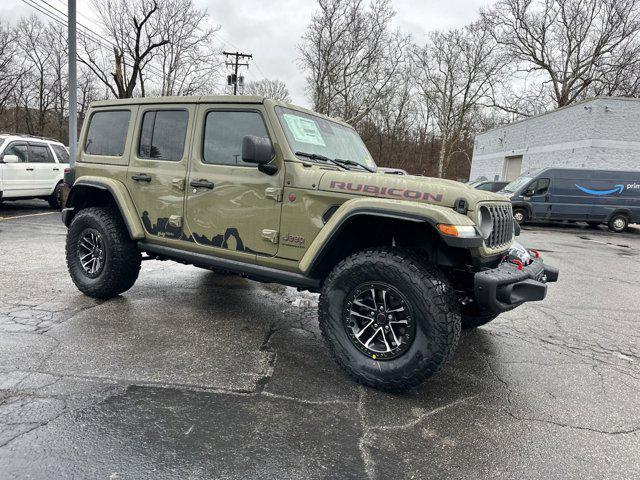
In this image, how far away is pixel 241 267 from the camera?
3559mm

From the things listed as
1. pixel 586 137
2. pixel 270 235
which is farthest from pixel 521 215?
pixel 270 235

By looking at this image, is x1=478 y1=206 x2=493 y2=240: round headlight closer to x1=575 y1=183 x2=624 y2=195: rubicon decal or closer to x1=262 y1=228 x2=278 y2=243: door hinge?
x1=262 y1=228 x2=278 y2=243: door hinge

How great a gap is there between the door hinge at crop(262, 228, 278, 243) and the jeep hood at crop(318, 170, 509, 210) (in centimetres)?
54

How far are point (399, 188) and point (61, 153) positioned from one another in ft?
39.7

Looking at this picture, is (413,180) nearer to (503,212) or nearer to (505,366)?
(503,212)

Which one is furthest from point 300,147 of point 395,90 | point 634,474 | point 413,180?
point 395,90

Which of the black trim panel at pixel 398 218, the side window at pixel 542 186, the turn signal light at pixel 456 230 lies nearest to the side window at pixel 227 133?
the black trim panel at pixel 398 218

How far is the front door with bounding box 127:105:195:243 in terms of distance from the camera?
3.87 meters

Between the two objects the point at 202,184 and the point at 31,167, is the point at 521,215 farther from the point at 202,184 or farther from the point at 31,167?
the point at 31,167

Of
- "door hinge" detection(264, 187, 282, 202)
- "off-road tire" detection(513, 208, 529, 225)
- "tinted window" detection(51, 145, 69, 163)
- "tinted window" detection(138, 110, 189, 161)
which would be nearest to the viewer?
"door hinge" detection(264, 187, 282, 202)

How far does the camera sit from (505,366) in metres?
3.48

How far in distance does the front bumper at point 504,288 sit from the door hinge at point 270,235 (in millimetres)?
1523

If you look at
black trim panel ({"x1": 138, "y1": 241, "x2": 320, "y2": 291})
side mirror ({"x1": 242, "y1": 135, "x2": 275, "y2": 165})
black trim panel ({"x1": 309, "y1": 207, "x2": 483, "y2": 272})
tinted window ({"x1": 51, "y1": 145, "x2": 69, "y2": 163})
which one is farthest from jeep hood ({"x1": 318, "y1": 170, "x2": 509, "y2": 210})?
tinted window ({"x1": 51, "y1": 145, "x2": 69, "y2": 163})

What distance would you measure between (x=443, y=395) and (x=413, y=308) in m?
0.73
